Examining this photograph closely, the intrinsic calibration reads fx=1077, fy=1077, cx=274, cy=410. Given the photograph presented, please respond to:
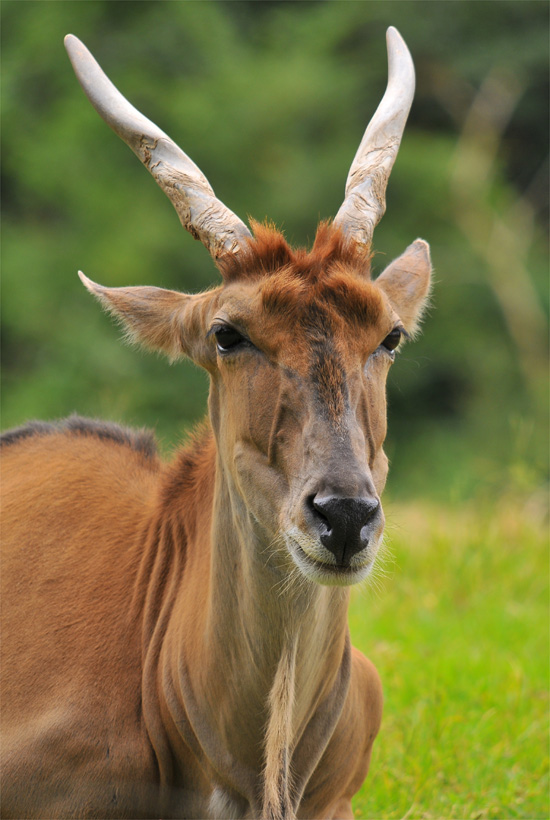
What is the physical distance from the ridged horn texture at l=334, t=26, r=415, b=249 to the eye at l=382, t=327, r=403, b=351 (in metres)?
0.33

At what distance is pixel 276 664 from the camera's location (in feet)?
11.8

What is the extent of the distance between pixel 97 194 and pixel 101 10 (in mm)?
4338

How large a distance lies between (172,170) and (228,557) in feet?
4.67

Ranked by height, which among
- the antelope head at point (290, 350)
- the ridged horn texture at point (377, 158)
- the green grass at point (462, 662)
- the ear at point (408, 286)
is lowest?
the green grass at point (462, 662)

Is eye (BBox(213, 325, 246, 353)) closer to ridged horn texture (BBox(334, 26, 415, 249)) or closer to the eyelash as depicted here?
the eyelash

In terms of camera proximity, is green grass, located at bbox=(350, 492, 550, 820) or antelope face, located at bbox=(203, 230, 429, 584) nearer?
antelope face, located at bbox=(203, 230, 429, 584)

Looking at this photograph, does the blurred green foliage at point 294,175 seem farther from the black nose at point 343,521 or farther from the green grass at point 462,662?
the black nose at point 343,521

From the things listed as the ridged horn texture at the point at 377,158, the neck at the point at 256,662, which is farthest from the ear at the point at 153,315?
the ridged horn texture at the point at 377,158

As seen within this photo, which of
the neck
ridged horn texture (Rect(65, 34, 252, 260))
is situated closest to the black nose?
the neck

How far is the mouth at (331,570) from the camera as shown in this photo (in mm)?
3139

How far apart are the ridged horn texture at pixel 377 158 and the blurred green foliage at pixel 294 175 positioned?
14.2 metres

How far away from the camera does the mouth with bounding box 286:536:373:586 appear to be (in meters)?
3.14

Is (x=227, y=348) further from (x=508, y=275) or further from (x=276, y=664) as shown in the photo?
(x=508, y=275)

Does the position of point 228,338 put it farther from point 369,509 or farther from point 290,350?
point 369,509
